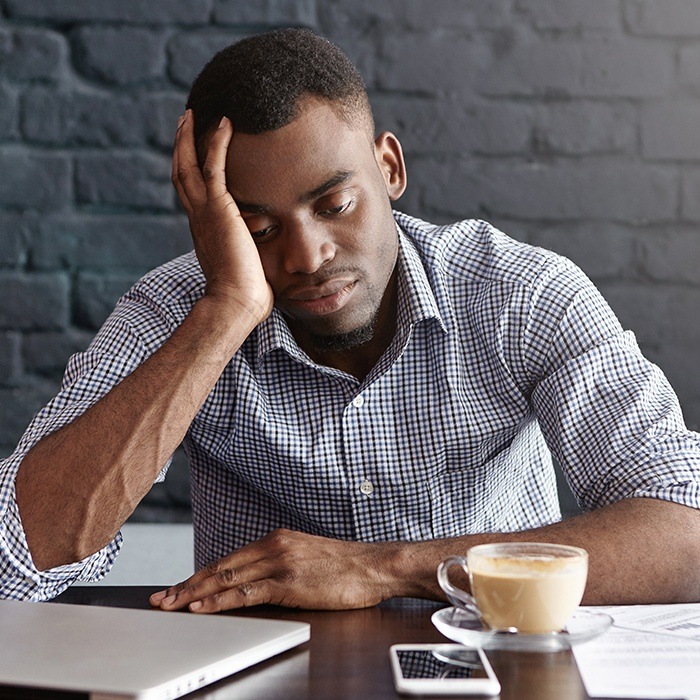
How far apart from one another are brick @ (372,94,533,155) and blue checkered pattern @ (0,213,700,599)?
0.33 metres

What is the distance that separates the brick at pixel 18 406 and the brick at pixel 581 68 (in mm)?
946

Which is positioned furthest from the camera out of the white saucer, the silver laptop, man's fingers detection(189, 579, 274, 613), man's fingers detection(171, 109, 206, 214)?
man's fingers detection(171, 109, 206, 214)

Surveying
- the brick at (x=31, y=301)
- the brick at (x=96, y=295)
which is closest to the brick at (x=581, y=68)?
the brick at (x=96, y=295)

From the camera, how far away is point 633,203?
1.77 m

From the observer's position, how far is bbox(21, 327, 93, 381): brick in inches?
69.9

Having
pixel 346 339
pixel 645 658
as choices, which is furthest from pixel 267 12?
pixel 645 658

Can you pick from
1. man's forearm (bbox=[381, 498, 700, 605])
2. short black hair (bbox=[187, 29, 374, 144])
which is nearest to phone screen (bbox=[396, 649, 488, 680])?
man's forearm (bbox=[381, 498, 700, 605])

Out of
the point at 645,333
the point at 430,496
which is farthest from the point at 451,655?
the point at 645,333

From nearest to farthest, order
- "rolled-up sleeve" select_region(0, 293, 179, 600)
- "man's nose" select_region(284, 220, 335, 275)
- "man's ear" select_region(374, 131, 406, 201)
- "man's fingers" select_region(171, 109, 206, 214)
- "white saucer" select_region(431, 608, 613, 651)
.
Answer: "white saucer" select_region(431, 608, 613, 651) < "rolled-up sleeve" select_region(0, 293, 179, 600) < "man's nose" select_region(284, 220, 335, 275) < "man's fingers" select_region(171, 109, 206, 214) < "man's ear" select_region(374, 131, 406, 201)

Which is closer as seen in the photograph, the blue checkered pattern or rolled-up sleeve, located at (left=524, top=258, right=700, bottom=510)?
rolled-up sleeve, located at (left=524, top=258, right=700, bottom=510)

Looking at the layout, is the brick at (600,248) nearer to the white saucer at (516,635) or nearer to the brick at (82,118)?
the brick at (82,118)

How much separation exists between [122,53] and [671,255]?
1.03 metres

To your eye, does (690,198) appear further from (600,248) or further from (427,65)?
(427,65)

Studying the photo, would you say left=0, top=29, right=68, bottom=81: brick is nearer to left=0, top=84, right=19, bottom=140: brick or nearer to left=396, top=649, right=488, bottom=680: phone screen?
left=0, top=84, right=19, bottom=140: brick
